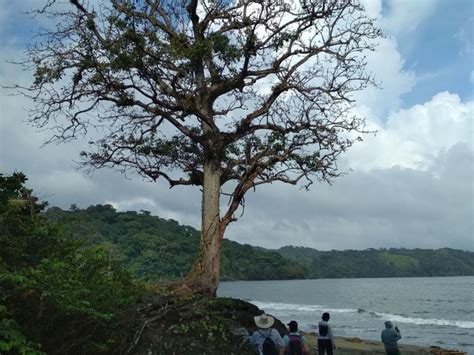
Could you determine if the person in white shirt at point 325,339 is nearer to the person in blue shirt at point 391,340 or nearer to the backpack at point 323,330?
the backpack at point 323,330

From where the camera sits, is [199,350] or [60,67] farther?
[60,67]

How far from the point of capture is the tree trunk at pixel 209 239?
1337 cm

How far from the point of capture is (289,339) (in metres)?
10.0

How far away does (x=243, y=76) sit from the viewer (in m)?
13.1

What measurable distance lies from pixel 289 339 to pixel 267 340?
1224mm

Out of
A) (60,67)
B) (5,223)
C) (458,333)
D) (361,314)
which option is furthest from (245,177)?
(361,314)

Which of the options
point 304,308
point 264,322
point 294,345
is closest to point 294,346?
point 294,345

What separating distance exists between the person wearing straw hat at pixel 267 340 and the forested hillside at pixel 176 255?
2.80 meters

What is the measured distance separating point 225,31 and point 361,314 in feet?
165

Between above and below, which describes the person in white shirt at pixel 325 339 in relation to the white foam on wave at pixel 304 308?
above

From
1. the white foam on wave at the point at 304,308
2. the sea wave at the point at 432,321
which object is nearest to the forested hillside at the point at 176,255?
the white foam on wave at the point at 304,308

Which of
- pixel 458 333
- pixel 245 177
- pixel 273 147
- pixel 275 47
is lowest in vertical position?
pixel 458 333

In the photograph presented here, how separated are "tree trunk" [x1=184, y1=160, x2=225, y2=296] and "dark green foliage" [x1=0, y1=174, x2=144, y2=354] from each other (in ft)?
13.8

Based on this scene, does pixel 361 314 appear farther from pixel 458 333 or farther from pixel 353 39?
pixel 353 39
